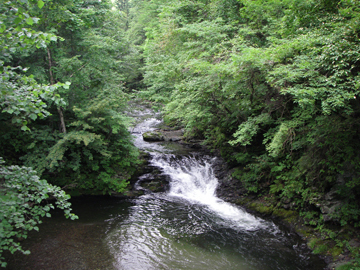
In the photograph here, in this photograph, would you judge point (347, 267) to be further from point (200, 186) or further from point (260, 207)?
point (200, 186)

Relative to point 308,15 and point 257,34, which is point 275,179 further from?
point 257,34

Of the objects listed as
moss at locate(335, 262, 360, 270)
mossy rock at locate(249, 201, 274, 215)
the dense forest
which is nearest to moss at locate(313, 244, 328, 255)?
the dense forest

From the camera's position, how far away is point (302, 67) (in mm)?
5629

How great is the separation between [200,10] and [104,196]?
35.1ft

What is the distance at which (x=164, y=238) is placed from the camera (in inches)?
255

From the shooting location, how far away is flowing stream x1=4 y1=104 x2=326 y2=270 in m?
5.39

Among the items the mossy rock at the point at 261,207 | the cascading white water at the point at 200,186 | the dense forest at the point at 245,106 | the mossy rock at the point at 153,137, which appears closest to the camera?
the dense forest at the point at 245,106

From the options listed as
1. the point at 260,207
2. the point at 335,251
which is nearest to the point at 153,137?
the point at 260,207

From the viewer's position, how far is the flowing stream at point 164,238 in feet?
17.7

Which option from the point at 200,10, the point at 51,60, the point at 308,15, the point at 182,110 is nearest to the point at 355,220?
the point at 308,15

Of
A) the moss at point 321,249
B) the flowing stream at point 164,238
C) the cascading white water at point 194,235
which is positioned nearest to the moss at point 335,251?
the moss at point 321,249

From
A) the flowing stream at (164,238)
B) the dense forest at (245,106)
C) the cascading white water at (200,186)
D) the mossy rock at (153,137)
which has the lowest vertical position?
the flowing stream at (164,238)

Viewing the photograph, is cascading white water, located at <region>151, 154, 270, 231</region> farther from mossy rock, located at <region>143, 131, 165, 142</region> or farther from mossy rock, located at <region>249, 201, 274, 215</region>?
mossy rock, located at <region>143, 131, 165, 142</region>

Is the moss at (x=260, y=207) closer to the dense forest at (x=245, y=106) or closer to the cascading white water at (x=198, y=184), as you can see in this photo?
the cascading white water at (x=198, y=184)
